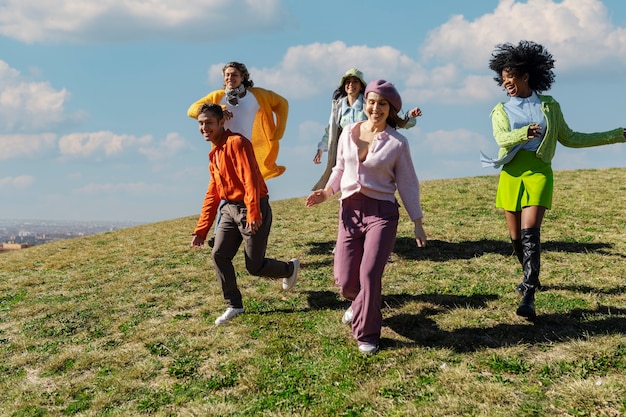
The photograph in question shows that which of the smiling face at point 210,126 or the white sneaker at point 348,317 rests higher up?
the smiling face at point 210,126

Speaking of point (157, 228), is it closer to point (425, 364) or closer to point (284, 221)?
point (284, 221)

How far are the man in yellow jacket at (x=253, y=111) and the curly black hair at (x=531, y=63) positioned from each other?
3.27 metres

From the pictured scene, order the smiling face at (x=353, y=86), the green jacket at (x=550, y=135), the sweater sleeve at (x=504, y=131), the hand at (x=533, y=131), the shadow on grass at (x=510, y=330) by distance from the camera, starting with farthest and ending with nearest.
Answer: the smiling face at (x=353, y=86) → the green jacket at (x=550, y=135) → the sweater sleeve at (x=504, y=131) → the hand at (x=533, y=131) → the shadow on grass at (x=510, y=330)

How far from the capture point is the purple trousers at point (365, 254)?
5113 millimetres

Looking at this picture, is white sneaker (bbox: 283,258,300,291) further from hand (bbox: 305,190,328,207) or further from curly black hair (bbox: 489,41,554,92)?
curly black hair (bbox: 489,41,554,92)

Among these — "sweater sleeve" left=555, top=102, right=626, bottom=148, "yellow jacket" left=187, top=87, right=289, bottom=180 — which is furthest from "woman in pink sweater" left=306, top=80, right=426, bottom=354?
"yellow jacket" left=187, top=87, right=289, bottom=180

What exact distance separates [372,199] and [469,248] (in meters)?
5.48

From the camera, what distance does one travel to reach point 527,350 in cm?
529

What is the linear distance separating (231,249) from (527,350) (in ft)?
10.7

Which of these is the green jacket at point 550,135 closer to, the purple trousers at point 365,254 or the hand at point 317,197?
the purple trousers at point 365,254

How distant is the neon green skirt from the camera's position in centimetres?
618

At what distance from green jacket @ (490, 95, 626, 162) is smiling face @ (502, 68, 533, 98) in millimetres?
169

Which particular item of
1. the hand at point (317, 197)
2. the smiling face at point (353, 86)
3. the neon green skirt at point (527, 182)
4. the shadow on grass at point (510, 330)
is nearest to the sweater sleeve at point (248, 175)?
the hand at point (317, 197)

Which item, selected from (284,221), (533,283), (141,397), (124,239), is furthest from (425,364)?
(124,239)
